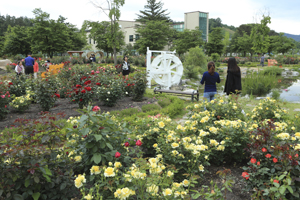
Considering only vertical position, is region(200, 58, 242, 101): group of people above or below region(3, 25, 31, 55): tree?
below

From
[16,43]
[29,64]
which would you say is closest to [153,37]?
[16,43]

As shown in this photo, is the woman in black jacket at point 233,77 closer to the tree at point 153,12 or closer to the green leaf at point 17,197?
the green leaf at point 17,197

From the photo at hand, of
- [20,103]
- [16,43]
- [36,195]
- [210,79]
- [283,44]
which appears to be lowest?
[36,195]

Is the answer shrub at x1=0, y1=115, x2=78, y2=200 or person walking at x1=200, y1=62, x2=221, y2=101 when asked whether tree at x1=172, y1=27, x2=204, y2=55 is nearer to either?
person walking at x1=200, y1=62, x2=221, y2=101

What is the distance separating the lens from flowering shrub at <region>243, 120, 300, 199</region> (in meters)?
2.24

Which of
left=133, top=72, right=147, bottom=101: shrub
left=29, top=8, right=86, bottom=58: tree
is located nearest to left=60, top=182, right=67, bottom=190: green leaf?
left=133, top=72, right=147, bottom=101: shrub

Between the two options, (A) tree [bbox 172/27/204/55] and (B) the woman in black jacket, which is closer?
(B) the woman in black jacket

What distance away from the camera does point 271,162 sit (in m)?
2.46

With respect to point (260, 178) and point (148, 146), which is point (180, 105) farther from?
point (260, 178)

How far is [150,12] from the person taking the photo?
50781 mm

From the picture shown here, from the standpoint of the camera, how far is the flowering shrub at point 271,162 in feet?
7.36

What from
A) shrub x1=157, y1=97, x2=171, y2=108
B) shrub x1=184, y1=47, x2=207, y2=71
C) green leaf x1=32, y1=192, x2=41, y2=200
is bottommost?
green leaf x1=32, y1=192, x2=41, y2=200

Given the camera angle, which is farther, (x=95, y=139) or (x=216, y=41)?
(x=216, y=41)

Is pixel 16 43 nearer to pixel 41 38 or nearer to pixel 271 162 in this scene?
pixel 41 38
